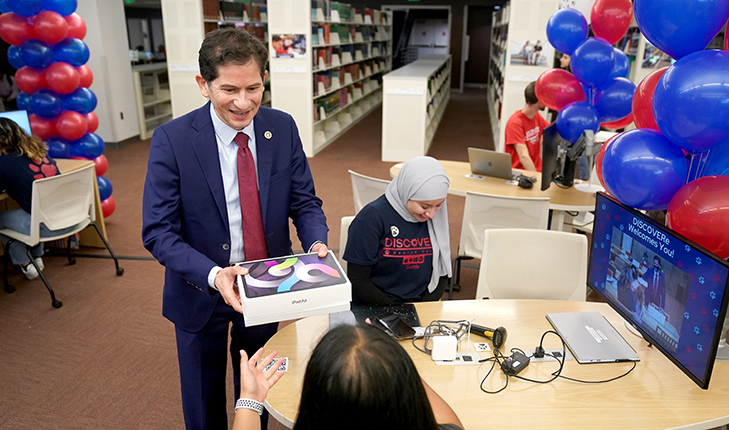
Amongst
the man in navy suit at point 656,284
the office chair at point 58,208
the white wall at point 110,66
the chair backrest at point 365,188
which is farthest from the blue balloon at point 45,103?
the man in navy suit at point 656,284

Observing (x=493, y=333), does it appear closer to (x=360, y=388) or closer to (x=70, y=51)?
(x=360, y=388)

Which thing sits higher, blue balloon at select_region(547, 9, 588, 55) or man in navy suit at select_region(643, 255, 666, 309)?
blue balloon at select_region(547, 9, 588, 55)

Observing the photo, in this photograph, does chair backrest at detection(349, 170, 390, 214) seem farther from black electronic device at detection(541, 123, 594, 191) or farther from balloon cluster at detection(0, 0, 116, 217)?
balloon cluster at detection(0, 0, 116, 217)

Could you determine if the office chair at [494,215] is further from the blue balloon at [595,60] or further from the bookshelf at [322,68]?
the bookshelf at [322,68]

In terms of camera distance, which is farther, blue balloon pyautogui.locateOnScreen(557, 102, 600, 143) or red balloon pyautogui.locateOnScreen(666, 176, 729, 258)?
blue balloon pyautogui.locateOnScreen(557, 102, 600, 143)

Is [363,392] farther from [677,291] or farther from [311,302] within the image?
[677,291]

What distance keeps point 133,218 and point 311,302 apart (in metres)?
4.18

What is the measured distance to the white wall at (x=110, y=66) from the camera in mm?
6957

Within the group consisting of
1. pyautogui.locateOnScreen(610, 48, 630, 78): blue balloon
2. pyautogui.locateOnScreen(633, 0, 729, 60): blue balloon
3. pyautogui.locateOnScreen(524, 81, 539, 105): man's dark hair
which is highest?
pyautogui.locateOnScreen(633, 0, 729, 60): blue balloon

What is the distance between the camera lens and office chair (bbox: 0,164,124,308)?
3.28 m

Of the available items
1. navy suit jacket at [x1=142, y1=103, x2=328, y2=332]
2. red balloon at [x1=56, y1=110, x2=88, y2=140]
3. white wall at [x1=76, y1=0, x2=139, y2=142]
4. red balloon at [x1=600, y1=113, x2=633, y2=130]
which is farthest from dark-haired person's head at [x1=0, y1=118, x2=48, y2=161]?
white wall at [x1=76, y1=0, x2=139, y2=142]

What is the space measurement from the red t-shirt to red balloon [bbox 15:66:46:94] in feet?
12.7

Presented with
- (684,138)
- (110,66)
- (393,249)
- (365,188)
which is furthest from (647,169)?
(110,66)

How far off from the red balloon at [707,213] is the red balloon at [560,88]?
7.98 ft
